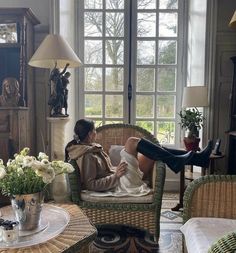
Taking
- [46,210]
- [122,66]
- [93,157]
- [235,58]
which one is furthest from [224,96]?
[46,210]

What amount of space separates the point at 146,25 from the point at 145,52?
0.35m

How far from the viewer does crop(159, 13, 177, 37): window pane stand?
3578mm

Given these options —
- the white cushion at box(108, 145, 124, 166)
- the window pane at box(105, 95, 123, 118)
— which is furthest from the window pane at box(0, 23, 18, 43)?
the white cushion at box(108, 145, 124, 166)

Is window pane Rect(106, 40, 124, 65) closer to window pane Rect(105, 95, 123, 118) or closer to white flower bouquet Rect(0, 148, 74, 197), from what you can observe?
window pane Rect(105, 95, 123, 118)

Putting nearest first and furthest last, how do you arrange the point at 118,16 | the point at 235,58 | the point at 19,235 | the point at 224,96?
1. the point at 19,235
2. the point at 235,58
3. the point at 224,96
4. the point at 118,16

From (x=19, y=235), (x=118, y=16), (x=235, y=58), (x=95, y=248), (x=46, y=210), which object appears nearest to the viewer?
(x=19, y=235)

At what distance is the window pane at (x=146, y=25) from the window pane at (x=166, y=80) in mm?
499

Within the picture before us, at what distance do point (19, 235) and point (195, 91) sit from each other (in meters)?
2.20

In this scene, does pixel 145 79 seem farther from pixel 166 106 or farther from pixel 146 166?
pixel 146 166

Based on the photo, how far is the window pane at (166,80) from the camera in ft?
12.0

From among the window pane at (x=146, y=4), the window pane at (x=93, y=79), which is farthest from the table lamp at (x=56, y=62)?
the window pane at (x=146, y=4)

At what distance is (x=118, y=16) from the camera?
3592 mm

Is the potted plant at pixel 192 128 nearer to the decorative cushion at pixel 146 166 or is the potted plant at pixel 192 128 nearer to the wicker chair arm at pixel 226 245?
the decorative cushion at pixel 146 166

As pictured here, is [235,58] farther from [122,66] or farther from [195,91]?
[122,66]
